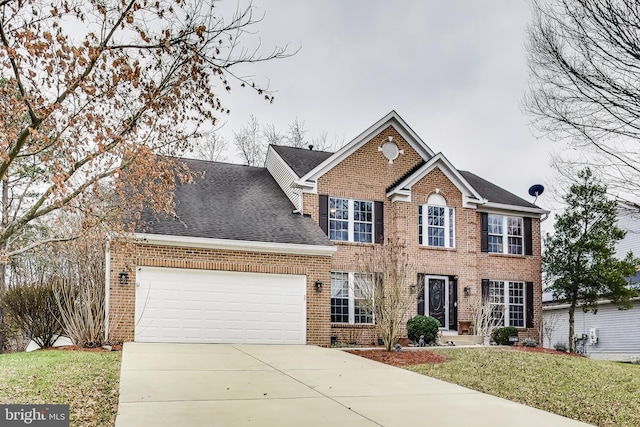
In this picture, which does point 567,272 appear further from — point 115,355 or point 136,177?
point 136,177

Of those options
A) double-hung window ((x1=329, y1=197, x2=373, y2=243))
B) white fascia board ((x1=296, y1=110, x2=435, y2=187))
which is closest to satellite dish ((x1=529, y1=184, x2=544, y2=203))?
white fascia board ((x1=296, y1=110, x2=435, y2=187))

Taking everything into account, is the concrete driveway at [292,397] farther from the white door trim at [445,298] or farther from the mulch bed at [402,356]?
the white door trim at [445,298]

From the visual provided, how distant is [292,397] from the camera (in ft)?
28.2

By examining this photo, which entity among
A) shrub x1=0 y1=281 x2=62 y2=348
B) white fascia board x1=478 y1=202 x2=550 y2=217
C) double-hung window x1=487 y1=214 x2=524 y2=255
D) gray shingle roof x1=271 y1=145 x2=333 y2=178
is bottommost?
shrub x1=0 y1=281 x2=62 y2=348

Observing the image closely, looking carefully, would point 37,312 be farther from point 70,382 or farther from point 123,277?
point 70,382

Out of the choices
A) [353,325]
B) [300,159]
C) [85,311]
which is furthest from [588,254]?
[85,311]

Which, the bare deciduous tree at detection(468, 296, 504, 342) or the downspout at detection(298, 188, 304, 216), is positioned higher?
the downspout at detection(298, 188, 304, 216)

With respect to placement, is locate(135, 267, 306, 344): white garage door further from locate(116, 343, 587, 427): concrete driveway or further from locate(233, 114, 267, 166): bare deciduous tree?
locate(233, 114, 267, 166): bare deciduous tree

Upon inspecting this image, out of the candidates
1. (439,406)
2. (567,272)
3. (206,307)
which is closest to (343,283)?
(206,307)

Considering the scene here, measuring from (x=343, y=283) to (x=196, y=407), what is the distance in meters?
12.7

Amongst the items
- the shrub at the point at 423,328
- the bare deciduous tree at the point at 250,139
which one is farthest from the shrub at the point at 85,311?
the bare deciduous tree at the point at 250,139

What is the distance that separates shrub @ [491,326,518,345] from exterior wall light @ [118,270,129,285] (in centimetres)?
1238

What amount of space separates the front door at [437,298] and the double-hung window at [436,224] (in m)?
1.27

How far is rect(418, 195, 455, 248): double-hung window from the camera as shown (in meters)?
21.5
